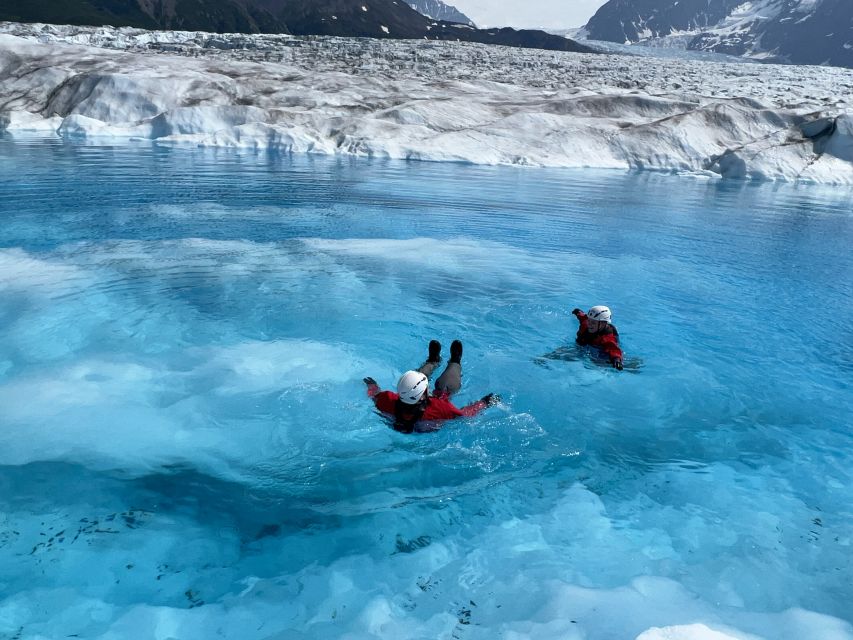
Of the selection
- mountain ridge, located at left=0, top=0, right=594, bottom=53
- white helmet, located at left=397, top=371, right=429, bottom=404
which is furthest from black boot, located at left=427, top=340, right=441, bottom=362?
mountain ridge, located at left=0, top=0, right=594, bottom=53

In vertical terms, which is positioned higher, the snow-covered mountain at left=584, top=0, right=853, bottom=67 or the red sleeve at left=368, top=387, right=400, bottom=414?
the snow-covered mountain at left=584, top=0, right=853, bottom=67

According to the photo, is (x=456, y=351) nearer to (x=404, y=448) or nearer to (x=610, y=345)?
(x=404, y=448)

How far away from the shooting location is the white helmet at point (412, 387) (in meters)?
6.04

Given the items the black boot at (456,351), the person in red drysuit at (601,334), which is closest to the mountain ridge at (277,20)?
the person in red drysuit at (601,334)

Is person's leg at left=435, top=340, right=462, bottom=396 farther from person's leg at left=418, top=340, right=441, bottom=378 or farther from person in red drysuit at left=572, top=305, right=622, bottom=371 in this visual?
person in red drysuit at left=572, top=305, right=622, bottom=371

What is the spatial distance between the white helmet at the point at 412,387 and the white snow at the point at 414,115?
29744 millimetres

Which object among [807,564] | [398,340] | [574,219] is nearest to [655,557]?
[807,564]

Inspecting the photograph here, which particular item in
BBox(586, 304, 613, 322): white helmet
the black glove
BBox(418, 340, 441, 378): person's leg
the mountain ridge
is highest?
the mountain ridge

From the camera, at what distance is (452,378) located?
7520 mm

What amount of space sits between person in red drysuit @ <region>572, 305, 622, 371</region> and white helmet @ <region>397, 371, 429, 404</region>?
10.7ft

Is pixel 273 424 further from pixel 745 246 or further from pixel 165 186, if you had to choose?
pixel 165 186

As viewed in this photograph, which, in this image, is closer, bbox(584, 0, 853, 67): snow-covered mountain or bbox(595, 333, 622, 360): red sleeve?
bbox(595, 333, 622, 360): red sleeve

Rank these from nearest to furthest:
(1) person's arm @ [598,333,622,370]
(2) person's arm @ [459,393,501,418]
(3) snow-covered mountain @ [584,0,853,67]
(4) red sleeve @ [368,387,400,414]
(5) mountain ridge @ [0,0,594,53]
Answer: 1. (4) red sleeve @ [368,387,400,414]
2. (2) person's arm @ [459,393,501,418]
3. (1) person's arm @ [598,333,622,370]
4. (5) mountain ridge @ [0,0,594,53]
5. (3) snow-covered mountain @ [584,0,853,67]

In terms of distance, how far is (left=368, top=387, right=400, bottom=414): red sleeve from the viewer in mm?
6407
